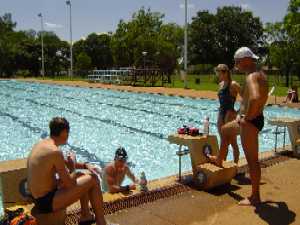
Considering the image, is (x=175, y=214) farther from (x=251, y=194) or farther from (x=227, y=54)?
(x=227, y=54)

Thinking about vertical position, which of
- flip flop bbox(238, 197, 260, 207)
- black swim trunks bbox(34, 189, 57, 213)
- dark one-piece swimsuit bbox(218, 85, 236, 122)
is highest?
dark one-piece swimsuit bbox(218, 85, 236, 122)

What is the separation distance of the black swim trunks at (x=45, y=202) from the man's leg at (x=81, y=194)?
1.4 inches

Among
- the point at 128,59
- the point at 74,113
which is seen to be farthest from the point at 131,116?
the point at 128,59

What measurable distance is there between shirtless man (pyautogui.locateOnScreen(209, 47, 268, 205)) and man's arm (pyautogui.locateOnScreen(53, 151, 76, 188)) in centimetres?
213

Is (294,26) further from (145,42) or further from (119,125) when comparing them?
(119,125)

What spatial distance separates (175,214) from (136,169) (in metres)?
4.02

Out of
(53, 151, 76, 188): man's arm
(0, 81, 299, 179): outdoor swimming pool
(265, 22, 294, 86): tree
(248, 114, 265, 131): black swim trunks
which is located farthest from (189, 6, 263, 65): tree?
(53, 151, 76, 188): man's arm

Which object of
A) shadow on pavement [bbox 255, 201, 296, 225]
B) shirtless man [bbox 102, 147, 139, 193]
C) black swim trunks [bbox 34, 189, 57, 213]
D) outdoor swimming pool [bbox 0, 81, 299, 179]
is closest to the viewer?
black swim trunks [bbox 34, 189, 57, 213]

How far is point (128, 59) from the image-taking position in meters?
44.1

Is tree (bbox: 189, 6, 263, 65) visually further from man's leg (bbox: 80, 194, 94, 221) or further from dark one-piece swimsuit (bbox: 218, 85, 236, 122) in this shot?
man's leg (bbox: 80, 194, 94, 221)

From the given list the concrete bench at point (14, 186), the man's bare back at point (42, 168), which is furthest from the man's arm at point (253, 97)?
the concrete bench at point (14, 186)

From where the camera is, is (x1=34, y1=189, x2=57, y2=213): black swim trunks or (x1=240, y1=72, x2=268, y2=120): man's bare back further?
(x1=240, y1=72, x2=268, y2=120): man's bare back

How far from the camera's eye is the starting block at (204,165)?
204 inches

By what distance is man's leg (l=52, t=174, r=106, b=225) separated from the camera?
3.49 m
